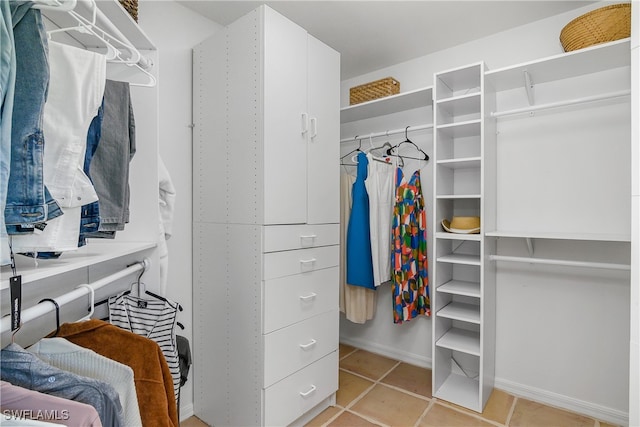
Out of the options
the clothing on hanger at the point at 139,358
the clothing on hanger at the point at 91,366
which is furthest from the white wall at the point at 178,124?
the clothing on hanger at the point at 91,366

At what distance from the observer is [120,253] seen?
1096 millimetres

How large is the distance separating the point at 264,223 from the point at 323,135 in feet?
2.38

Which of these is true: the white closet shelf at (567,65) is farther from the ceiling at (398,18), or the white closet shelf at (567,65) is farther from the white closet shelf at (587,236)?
the white closet shelf at (587,236)

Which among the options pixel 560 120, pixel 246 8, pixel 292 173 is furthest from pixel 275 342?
pixel 560 120

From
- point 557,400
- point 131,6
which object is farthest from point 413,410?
point 131,6

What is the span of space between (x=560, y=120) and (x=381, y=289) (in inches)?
72.0

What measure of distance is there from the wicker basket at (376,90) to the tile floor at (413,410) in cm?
221

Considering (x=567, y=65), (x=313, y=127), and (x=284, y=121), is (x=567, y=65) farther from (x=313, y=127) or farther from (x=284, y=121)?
(x=284, y=121)

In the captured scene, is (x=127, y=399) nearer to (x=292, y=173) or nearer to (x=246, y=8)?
(x=292, y=173)

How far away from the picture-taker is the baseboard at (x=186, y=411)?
6.43 ft

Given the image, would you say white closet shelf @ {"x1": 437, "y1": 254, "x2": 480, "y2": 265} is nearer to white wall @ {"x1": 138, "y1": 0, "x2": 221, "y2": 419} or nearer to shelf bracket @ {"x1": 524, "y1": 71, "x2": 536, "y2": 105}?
shelf bracket @ {"x1": 524, "y1": 71, "x2": 536, "y2": 105}

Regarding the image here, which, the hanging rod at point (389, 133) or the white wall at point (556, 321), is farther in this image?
the hanging rod at point (389, 133)

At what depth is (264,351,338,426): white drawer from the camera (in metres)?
1.69

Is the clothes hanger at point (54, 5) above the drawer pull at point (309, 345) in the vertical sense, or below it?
above
